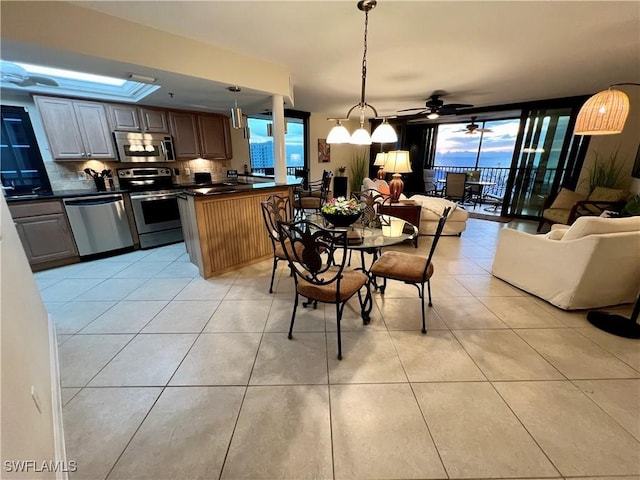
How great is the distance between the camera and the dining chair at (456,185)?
6714 mm

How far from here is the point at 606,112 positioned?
2150mm

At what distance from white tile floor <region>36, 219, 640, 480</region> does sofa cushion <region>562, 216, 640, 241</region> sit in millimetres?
738

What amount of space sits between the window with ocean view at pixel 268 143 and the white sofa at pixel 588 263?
3.51 meters

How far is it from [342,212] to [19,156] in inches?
171

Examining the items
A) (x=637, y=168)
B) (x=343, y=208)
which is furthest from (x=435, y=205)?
(x=637, y=168)

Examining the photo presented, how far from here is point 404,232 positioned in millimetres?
2262

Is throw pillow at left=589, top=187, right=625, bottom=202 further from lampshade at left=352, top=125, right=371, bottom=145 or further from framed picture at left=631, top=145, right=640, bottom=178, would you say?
lampshade at left=352, top=125, right=371, bottom=145

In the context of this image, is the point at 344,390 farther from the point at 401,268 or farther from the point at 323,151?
the point at 323,151

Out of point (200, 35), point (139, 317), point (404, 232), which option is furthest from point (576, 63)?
point (139, 317)

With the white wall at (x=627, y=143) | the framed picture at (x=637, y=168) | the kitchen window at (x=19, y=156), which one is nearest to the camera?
the kitchen window at (x=19, y=156)

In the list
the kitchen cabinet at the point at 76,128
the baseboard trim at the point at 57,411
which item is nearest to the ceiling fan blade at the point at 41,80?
the kitchen cabinet at the point at 76,128

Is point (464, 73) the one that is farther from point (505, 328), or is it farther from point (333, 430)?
point (333, 430)

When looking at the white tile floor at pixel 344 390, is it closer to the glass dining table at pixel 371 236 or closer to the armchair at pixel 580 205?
the glass dining table at pixel 371 236

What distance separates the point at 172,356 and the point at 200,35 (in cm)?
282
